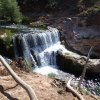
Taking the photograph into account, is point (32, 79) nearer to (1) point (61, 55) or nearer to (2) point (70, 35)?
(1) point (61, 55)

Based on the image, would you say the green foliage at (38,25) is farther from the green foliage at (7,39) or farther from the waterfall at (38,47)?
the green foliage at (7,39)

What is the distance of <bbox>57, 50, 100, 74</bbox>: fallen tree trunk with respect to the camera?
17.7 metres

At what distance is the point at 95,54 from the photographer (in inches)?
781

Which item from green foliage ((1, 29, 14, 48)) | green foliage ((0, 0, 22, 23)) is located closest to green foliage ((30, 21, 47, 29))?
green foliage ((0, 0, 22, 23))

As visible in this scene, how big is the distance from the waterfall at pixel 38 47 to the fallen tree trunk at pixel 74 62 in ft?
1.90

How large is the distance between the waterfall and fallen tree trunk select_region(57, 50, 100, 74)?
579 mm

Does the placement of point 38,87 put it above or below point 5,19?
above

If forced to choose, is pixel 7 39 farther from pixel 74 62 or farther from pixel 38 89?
pixel 38 89

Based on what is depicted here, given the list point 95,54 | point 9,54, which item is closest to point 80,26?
point 95,54

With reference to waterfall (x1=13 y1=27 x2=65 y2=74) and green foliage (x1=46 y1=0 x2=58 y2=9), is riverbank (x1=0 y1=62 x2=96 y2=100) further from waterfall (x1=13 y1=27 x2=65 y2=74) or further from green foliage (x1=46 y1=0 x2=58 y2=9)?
green foliage (x1=46 y1=0 x2=58 y2=9)

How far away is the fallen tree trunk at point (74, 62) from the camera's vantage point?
1772 centimetres

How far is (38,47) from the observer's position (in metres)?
19.6

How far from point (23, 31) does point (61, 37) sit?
2.63 m

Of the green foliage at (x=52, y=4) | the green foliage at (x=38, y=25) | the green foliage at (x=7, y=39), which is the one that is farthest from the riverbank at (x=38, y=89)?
the green foliage at (x=52, y=4)
